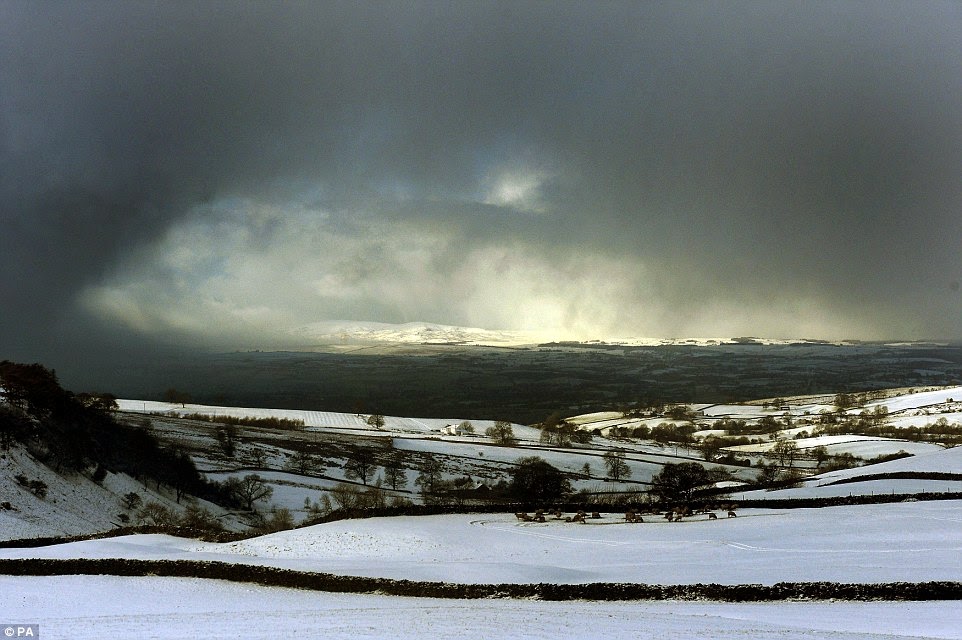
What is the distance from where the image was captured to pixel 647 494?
208 feet

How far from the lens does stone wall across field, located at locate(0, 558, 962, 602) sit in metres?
20.1

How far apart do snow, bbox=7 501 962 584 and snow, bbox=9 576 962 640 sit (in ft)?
12.3

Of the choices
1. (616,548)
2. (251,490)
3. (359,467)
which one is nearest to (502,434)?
(359,467)

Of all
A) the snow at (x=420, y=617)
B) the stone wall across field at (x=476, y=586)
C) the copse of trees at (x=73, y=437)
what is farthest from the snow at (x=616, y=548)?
the copse of trees at (x=73, y=437)

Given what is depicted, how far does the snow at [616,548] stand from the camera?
24422 mm

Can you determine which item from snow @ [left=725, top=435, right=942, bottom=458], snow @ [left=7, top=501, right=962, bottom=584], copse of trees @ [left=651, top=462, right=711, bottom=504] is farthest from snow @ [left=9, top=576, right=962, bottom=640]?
snow @ [left=725, top=435, right=942, bottom=458]

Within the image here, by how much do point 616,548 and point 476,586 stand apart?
1089 cm

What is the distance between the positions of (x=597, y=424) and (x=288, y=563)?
457ft

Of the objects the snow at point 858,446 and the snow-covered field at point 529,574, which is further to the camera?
the snow at point 858,446

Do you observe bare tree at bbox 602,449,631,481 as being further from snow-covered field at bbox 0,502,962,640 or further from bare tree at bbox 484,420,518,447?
snow-covered field at bbox 0,502,962,640

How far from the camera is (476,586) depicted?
74.2ft

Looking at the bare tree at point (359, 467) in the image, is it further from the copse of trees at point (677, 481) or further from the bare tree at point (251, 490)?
the copse of trees at point (677, 481)

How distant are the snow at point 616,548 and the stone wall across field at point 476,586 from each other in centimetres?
177

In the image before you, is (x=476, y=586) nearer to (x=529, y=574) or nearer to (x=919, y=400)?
(x=529, y=574)
